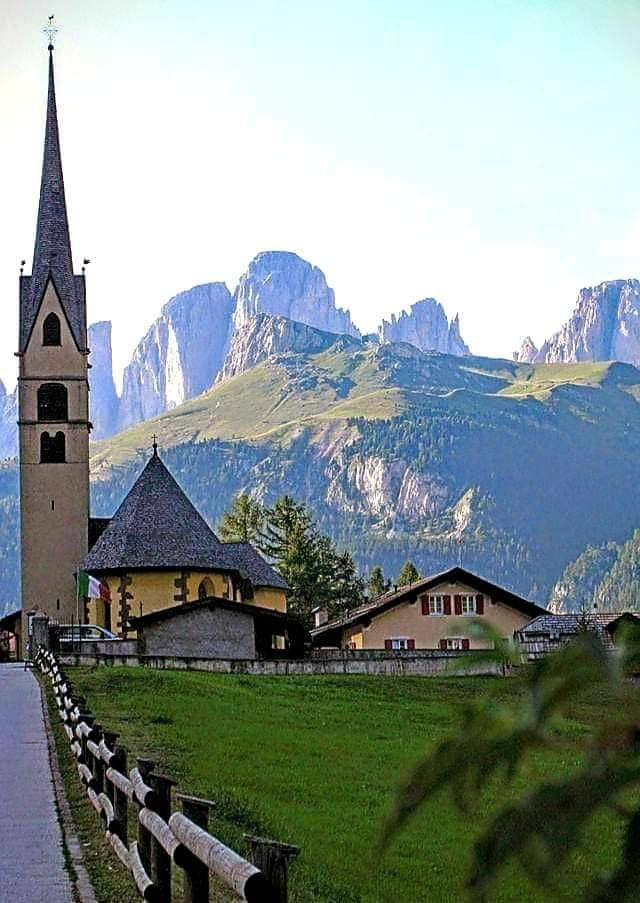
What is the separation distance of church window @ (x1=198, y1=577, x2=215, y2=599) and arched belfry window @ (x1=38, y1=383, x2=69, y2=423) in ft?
44.0

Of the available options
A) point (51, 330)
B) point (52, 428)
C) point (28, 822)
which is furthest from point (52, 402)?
point (28, 822)

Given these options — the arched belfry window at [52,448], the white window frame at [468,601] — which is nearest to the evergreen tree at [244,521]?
the arched belfry window at [52,448]

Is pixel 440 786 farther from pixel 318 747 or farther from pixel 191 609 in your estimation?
pixel 191 609

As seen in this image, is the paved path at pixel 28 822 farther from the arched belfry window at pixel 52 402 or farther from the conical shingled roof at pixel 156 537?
the arched belfry window at pixel 52 402

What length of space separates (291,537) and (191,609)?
1876 inches

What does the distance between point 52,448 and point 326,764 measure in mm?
57606

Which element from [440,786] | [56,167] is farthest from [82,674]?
[56,167]

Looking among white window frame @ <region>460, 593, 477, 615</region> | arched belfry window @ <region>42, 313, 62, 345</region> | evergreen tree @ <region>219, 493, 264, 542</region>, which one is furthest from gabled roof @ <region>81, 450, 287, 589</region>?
evergreen tree @ <region>219, 493, 264, 542</region>

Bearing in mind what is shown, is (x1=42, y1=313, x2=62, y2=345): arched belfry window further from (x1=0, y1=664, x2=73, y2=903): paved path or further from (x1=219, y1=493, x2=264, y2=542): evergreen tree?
(x1=0, y1=664, x2=73, y2=903): paved path

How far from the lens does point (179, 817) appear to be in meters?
8.78

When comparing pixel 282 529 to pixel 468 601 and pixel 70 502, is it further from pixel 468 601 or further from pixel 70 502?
pixel 468 601

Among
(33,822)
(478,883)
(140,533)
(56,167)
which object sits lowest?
(33,822)

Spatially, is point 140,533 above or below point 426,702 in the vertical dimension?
above

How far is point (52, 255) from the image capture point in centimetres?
8069
